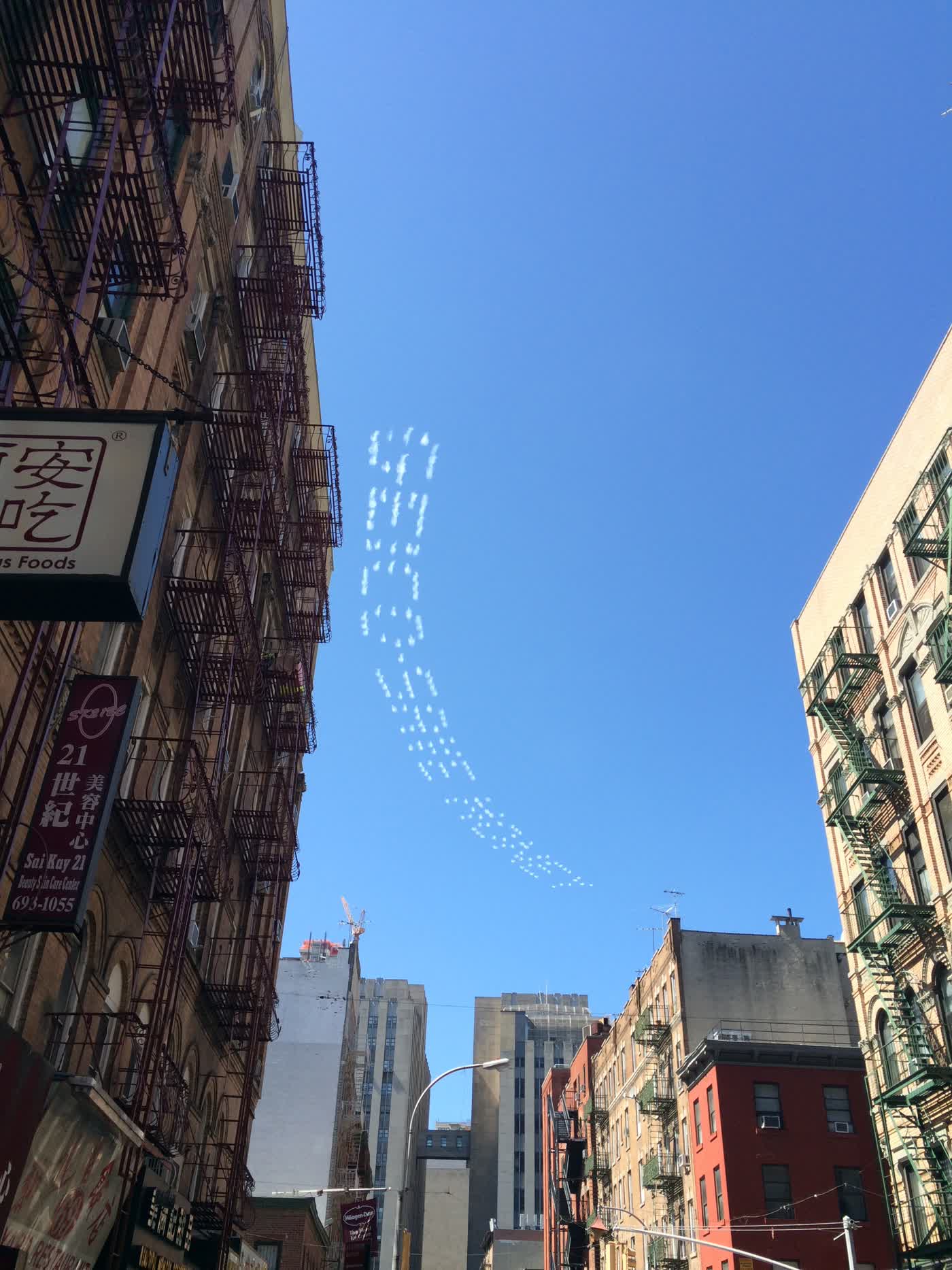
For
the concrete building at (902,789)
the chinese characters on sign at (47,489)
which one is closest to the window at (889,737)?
the concrete building at (902,789)

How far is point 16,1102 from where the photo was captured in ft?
37.8

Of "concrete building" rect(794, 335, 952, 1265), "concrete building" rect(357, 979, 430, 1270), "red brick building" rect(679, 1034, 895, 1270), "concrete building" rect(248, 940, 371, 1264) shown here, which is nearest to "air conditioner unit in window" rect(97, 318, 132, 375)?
"concrete building" rect(794, 335, 952, 1265)

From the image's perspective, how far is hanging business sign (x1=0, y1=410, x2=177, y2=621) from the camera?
7465 mm

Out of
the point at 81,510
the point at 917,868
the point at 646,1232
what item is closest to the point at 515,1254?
the point at 646,1232

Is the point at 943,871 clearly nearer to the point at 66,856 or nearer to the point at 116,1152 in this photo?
the point at 116,1152

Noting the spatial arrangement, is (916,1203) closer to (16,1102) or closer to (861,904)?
(861,904)

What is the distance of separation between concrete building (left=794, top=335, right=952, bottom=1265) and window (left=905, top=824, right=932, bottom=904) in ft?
0.19

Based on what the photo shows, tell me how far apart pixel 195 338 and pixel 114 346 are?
6.38 meters

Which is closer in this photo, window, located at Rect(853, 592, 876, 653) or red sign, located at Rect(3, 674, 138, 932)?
A: red sign, located at Rect(3, 674, 138, 932)

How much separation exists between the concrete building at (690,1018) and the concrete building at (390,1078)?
8207 centimetres

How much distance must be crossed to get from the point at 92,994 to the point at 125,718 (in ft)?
21.8

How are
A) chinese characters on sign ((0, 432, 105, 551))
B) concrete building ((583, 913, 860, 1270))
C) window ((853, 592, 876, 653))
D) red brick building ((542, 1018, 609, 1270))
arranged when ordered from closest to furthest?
chinese characters on sign ((0, 432, 105, 551))
window ((853, 592, 876, 653))
concrete building ((583, 913, 860, 1270))
red brick building ((542, 1018, 609, 1270))

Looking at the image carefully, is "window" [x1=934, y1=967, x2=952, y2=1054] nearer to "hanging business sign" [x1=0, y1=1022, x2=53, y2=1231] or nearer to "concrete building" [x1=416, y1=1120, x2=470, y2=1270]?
"hanging business sign" [x1=0, y1=1022, x2=53, y2=1231]

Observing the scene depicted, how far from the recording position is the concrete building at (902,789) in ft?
107
